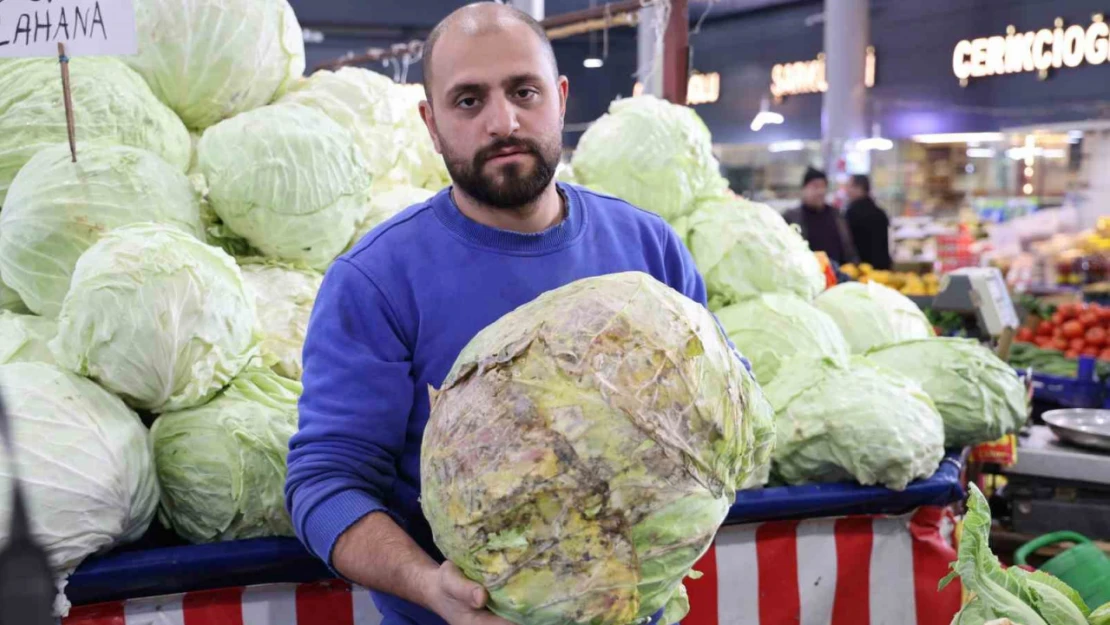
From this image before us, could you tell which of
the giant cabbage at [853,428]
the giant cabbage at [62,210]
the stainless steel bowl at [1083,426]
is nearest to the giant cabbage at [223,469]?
the giant cabbage at [62,210]

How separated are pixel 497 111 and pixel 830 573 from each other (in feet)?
5.84

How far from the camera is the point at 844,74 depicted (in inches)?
523

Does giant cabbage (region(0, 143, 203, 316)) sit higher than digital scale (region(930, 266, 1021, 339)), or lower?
higher

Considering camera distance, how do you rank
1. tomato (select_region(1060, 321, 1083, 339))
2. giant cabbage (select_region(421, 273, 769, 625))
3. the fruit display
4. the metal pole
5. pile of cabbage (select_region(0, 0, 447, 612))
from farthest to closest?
1. the metal pole
2. the fruit display
3. tomato (select_region(1060, 321, 1083, 339))
4. pile of cabbage (select_region(0, 0, 447, 612))
5. giant cabbage (select_region(421, 273, 769, 625))

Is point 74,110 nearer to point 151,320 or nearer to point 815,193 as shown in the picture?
point 151,320

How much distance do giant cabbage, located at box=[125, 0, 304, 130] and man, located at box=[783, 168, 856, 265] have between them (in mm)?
6612

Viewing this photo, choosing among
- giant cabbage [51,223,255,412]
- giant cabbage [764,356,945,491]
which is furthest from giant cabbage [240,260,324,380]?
giant cabbage [764,356,945,491]

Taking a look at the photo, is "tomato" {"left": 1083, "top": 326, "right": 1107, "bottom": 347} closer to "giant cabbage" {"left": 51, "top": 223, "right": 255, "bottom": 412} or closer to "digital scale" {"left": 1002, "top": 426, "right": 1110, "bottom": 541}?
"digital scale" {"left": 1002, "top": 426, "right": 1110, "bottom": 541}

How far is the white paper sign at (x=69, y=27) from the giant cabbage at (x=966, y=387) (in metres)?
2.56

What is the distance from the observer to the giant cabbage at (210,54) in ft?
9.25

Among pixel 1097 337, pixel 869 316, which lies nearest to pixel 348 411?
pixel 869 316

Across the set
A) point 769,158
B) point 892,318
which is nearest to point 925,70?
point 769,158

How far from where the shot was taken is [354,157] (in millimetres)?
2801

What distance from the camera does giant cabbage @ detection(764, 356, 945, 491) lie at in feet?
8.80
